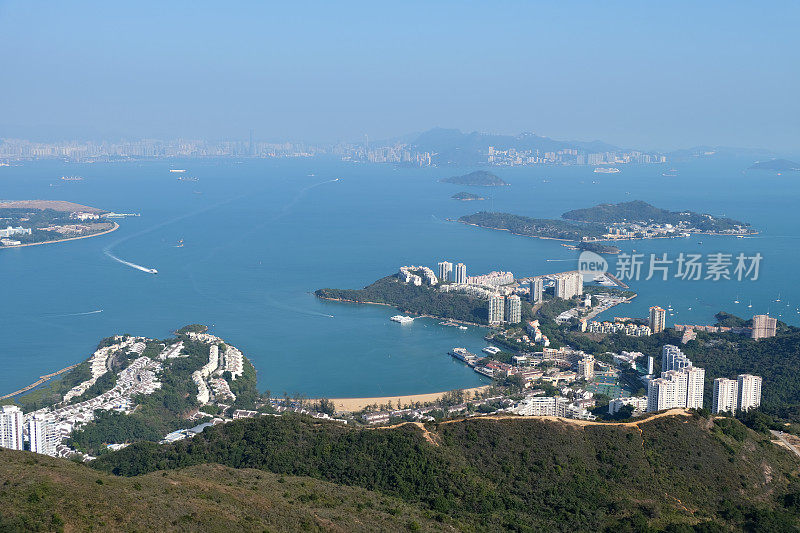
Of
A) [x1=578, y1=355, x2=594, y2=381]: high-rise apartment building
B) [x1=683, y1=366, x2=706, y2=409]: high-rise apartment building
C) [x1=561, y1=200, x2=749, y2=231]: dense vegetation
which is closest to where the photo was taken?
[x1=683, y1=366, x2=706, y2=409]: high-rise apartment building

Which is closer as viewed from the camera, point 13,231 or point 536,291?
point 536,291

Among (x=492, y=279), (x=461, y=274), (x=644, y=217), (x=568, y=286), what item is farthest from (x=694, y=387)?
(x=644, y=217)

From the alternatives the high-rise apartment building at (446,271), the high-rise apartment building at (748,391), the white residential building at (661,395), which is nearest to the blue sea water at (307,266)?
the high-rise apartment building at (446,271)

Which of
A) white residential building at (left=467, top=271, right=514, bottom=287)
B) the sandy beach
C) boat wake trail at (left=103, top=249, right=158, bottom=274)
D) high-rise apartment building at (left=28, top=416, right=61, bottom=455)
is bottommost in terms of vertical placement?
the sandy beach

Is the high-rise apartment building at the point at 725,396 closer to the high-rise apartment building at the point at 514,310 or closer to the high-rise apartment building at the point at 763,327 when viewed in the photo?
the high-rise apartment building at the point at 763,327

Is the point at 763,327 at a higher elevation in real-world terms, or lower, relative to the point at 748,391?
higher

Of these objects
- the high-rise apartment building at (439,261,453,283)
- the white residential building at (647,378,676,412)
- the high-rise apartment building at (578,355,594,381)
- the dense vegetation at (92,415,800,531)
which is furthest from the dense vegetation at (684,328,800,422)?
the high-rise apartment building at (439,261,453,283)

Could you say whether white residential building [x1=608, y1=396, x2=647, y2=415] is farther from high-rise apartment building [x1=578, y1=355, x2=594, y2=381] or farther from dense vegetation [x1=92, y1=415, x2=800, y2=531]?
dense vegetation [x1=92, y1=415, x2=800, y2=531]

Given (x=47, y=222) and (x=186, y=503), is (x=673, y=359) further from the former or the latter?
(x=47, y=222)
